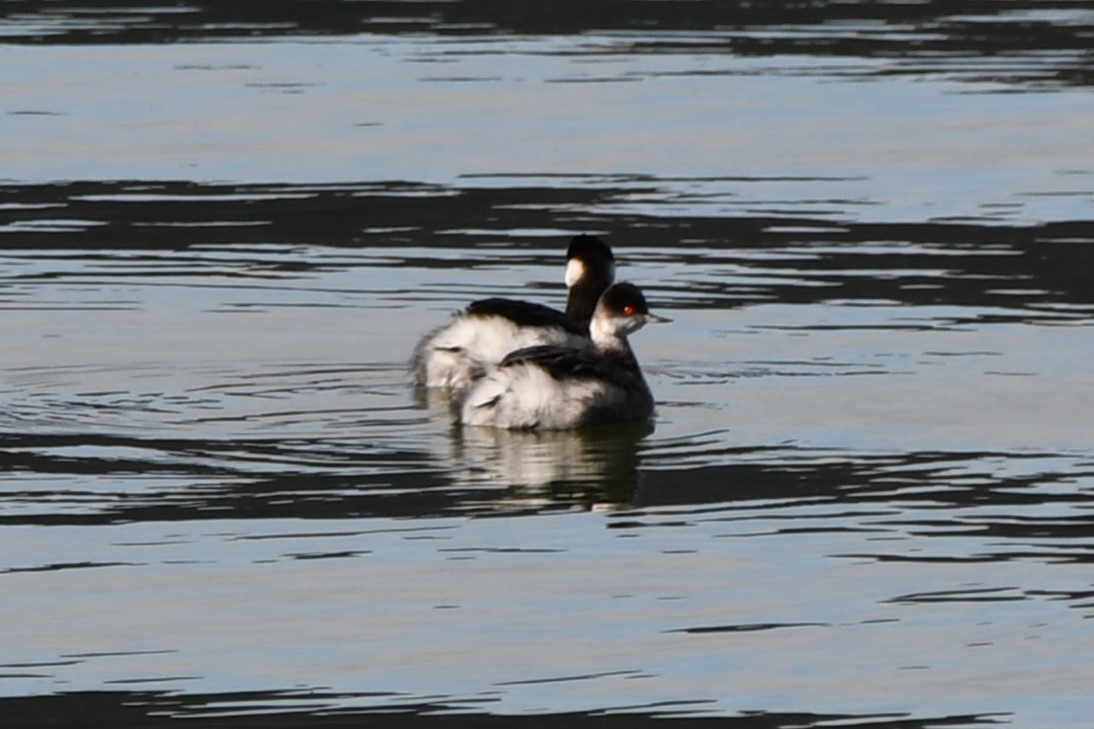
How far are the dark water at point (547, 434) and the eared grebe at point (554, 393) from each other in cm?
16

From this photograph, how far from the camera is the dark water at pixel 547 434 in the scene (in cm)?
857

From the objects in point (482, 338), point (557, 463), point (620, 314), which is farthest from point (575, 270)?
point (557, 463)

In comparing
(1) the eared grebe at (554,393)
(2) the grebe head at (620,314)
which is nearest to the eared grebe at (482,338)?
(2) the grebe head at (620,314)

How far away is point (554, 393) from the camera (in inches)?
498

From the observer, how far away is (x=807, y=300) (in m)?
16.0

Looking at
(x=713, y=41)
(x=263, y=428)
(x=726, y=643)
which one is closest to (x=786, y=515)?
(x=726, y=643)

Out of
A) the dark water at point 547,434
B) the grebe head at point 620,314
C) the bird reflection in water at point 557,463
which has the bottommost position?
the bird reflection in water at point 557,463

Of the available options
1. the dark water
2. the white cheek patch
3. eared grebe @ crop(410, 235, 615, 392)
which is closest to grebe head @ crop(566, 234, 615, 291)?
the white cheek patch

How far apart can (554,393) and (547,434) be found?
7.9 inches

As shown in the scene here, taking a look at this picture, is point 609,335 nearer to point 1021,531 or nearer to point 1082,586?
point 1021,531

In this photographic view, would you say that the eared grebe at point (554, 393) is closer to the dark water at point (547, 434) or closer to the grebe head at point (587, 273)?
the dark water at point (547, 434)

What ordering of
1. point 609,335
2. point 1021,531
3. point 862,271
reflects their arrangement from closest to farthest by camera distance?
point 1021,531 < point 609,335 < point 862,271

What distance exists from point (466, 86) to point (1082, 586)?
1718cm

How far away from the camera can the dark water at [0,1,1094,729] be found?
8.57 metres
